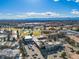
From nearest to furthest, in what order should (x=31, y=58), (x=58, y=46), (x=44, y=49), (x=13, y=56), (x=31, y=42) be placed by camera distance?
(x=13, y=56), (x=31, y=58), (x=44, y=49), (x=58, y=46), (x=31, y=42)

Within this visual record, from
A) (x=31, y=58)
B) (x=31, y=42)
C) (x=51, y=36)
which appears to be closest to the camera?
(x=31, y=58)

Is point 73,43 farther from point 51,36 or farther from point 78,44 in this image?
point 51,36

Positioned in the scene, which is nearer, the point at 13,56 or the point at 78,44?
the point at 13,56

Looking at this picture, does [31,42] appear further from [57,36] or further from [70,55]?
[70,55]

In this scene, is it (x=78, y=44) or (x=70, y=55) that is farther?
(x=78, y=44)

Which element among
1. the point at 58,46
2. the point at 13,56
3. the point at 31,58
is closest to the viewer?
the point at 13,56

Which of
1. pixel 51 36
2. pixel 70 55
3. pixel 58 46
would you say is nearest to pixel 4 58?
pixel 70 55

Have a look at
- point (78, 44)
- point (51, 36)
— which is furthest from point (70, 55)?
point (51, 36)

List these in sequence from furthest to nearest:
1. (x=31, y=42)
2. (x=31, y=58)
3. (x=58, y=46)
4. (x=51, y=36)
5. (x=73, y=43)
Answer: (x=51, y=36) < (x=31, y=42) < (x=73, y=43) < (x=58, y=46) < (x=31, y=58)
